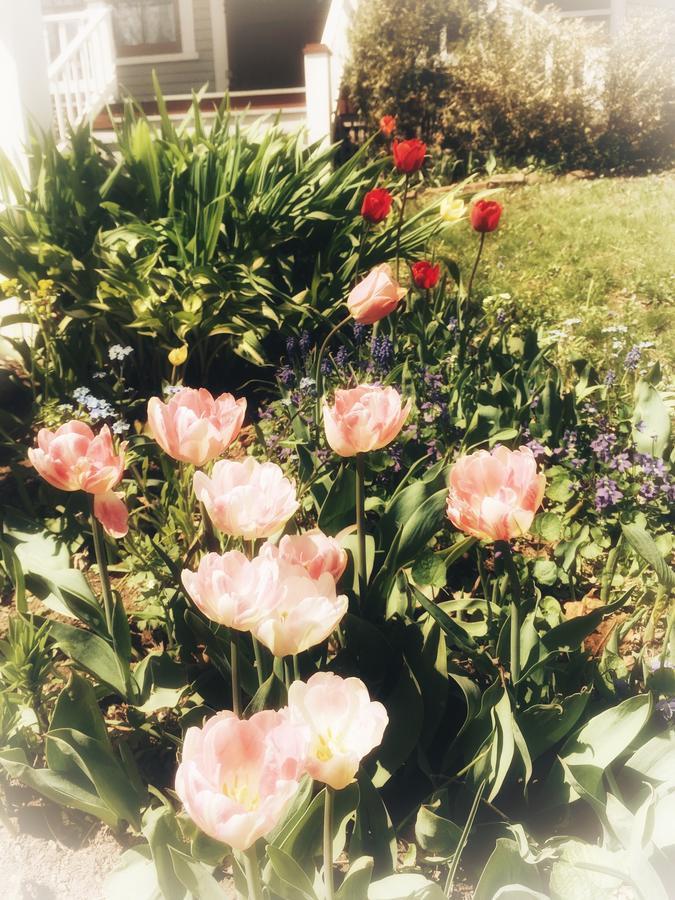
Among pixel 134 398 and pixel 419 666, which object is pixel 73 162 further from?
pixel 419 666

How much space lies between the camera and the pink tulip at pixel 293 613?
0.89 meters

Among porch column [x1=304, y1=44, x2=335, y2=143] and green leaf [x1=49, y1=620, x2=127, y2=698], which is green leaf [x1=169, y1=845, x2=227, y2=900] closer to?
green leaf [x1=49, y1=620, x2=127, y2=698]

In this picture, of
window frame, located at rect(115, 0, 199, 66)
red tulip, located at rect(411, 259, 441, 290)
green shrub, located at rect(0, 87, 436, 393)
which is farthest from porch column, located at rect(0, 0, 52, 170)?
window frame, located at rect(115, 0, 199, 66)

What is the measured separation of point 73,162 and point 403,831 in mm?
2833

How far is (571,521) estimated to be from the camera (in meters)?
2.08

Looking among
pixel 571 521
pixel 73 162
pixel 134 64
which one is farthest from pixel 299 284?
pixel 134 64

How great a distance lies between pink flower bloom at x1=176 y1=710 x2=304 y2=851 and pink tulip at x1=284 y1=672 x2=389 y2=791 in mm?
28

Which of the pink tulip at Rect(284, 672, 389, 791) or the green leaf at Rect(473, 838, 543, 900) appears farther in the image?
the green leaf at Rect(473, 838, 543, 900)

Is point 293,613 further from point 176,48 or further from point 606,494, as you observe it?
point 176,48

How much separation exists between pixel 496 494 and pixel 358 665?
1.48 ft

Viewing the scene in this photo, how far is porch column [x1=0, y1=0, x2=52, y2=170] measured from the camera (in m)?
3.79

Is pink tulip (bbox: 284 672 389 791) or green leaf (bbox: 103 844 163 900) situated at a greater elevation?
pink tulip (bbox: 284 672 389 791)

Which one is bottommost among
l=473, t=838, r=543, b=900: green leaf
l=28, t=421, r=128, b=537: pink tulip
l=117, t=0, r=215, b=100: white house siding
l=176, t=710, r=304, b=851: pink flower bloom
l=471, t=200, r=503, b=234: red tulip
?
l=473, t=838, r=543, b=900: green leaf

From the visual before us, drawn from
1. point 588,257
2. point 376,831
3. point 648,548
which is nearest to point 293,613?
point 376,831
